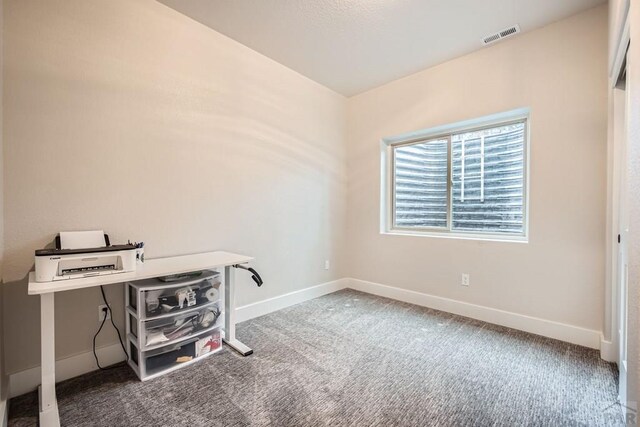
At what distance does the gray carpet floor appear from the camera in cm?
150

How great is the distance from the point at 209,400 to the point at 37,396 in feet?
3.36

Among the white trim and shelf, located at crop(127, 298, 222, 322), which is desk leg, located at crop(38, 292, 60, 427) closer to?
the white trim

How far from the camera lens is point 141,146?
2166 millimetres

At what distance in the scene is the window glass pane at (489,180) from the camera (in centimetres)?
277

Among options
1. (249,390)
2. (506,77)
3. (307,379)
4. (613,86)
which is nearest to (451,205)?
(506,77)

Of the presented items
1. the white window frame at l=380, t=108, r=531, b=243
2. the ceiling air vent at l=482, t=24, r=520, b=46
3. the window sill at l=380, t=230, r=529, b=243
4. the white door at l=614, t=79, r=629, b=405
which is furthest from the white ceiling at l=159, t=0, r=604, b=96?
the window sill at l=380, t=230, r=529, b=243

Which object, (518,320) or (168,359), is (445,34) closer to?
(518,320)

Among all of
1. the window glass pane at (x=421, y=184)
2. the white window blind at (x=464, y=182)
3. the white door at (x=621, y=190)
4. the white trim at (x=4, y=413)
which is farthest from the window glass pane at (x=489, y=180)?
the white trim at (x=4, y=413)

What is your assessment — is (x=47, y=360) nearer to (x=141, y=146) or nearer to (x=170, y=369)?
(x=170, y=369)

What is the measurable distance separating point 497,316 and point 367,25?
9.51 ft

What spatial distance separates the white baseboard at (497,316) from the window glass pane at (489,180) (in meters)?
0.80

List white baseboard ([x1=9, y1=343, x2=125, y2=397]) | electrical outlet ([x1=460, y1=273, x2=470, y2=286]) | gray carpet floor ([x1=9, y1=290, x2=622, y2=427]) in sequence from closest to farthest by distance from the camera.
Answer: gray carpet floor ([x1=9, y1=290, x2=622, y2=427]) → white baseboard ([x1=9, y1=343, x2=125, y2=397]) → electrical outlet ([x1=460, y1=273, x2=470, y2=286])

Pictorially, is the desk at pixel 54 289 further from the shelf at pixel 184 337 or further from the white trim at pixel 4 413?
the shelf at pixel 184 337

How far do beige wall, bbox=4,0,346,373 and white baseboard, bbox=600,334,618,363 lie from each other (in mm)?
2613
